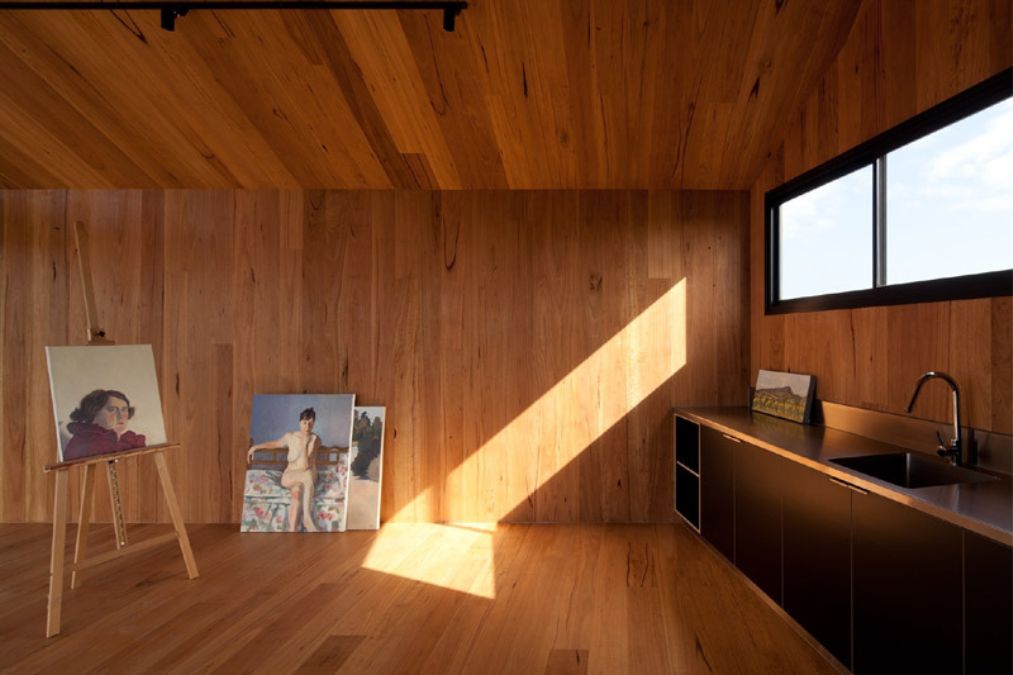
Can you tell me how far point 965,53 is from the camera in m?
1.88

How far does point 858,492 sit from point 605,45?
2.13m

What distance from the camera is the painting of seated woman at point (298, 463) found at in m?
3.39

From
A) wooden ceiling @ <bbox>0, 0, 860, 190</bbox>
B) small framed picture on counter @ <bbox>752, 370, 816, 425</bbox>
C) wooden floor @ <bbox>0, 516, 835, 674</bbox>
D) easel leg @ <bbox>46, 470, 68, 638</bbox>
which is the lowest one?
wooden floor @ <bbox>0, 516, 835, 674</bbox>

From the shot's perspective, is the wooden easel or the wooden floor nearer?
the wooden floor

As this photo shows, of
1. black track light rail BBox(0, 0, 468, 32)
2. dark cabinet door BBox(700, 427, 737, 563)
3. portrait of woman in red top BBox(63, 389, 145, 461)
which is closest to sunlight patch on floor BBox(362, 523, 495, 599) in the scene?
dark cabinet door BBox(700, 427, 737, 563)

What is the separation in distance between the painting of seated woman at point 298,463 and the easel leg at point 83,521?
84 cm

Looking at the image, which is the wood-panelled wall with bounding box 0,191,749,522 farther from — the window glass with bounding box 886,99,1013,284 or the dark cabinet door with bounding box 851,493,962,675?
the dark cabinet door with bounding box 851,493,962,675

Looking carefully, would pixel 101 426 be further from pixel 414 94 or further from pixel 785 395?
pixel 785 395

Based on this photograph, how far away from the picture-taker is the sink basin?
190cm

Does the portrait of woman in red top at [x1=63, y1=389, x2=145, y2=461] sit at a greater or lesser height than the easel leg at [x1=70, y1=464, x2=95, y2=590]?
greater

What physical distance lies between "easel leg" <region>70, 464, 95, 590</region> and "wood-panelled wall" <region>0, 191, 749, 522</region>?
76cm

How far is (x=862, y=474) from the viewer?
1.74m

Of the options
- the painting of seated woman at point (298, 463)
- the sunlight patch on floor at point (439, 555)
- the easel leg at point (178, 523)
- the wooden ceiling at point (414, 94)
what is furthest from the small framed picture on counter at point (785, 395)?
the easel leg at point (178, 523)

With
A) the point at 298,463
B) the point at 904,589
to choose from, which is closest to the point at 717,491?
the point at 904,589
